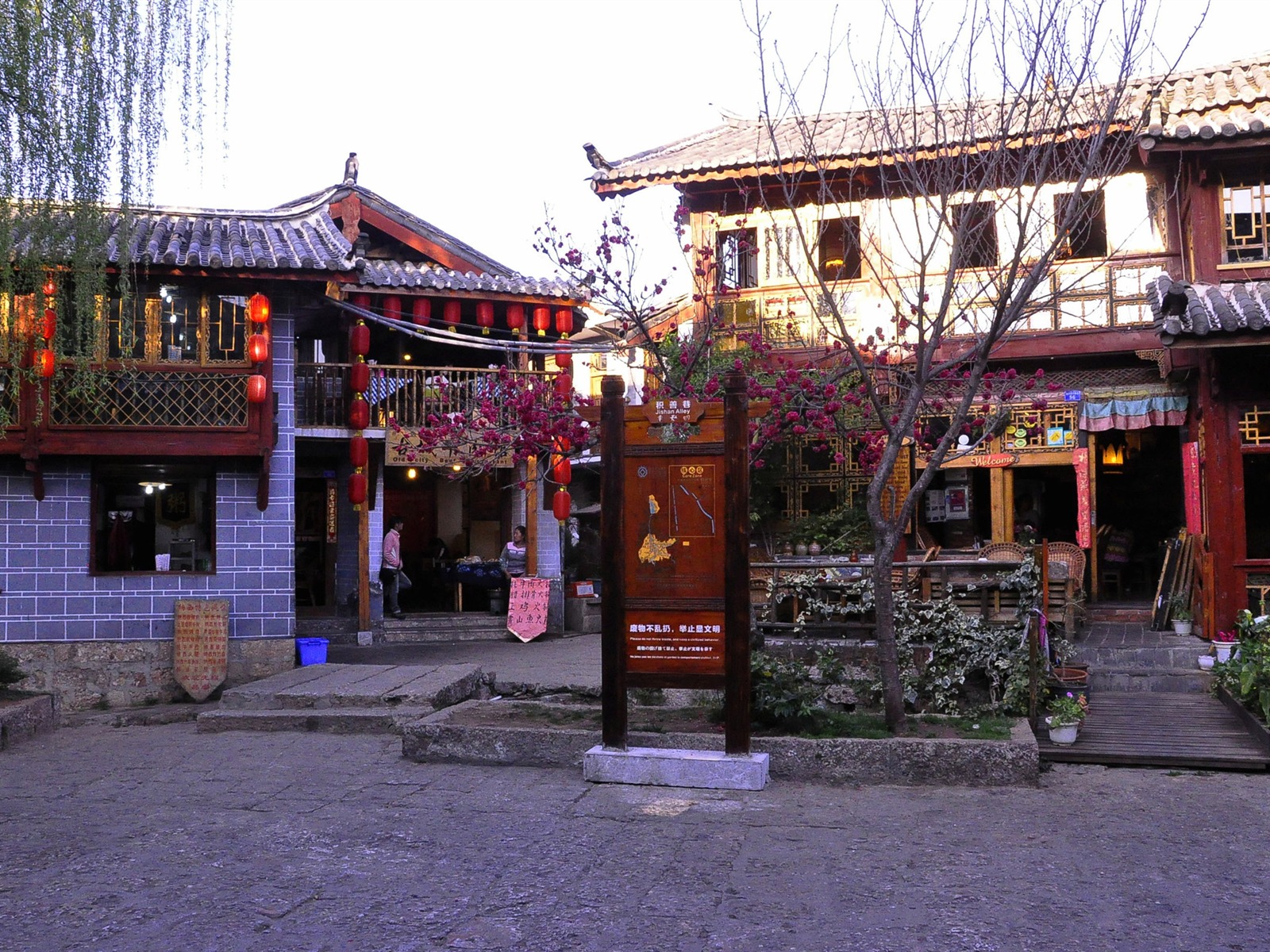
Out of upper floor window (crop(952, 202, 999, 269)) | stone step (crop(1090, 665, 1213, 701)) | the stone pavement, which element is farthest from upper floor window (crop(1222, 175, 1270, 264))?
the stone pavement

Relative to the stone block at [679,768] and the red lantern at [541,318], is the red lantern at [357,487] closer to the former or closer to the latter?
the red lantern at [541,318]

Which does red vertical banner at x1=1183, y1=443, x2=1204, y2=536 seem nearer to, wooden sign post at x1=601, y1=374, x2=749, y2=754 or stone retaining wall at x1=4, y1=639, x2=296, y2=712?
wooden sign post at x1=601, y1=374, x2=749, y2=754

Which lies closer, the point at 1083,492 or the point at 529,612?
the point at 1083,492

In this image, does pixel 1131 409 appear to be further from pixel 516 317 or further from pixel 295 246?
pixel 295 246

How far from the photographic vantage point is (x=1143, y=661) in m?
11.1

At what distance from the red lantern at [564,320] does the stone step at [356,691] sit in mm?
8149

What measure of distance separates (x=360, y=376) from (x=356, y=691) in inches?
295

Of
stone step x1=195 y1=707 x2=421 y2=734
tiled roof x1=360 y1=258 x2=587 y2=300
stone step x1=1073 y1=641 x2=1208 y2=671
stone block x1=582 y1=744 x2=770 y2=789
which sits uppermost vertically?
tiled roof x1=360 y1=258 x2=587 y2=300

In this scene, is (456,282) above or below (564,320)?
above

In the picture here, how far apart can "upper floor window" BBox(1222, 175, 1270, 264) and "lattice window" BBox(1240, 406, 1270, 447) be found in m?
2.36

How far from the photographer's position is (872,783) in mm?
7301

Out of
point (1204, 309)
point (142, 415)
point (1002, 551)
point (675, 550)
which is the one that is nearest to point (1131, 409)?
point (1002, 551)

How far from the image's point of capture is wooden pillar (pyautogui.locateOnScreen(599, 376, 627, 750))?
24.5 feet

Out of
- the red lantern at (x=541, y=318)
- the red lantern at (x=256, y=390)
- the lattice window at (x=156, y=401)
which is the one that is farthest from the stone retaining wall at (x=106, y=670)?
the red lantern at (x=541, y=318)
